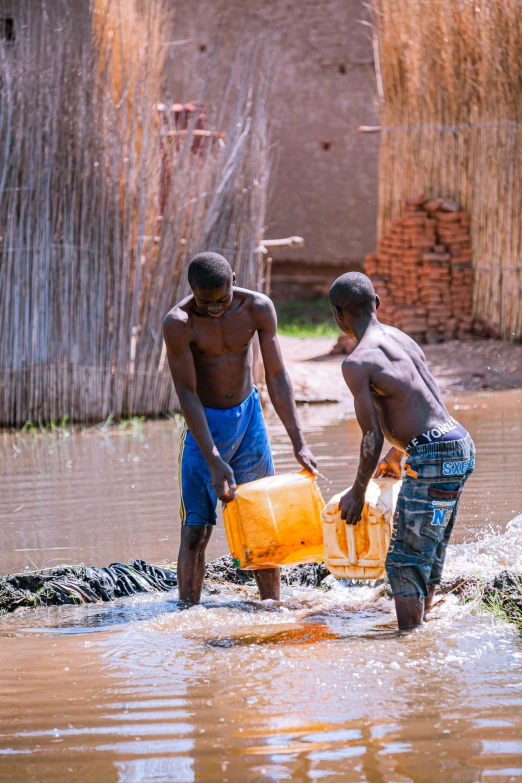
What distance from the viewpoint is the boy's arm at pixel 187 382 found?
165 inches

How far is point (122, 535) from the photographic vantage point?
551cm

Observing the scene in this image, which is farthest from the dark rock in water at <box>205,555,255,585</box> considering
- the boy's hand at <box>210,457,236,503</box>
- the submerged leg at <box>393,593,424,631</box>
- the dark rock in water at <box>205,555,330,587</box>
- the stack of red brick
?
the stack of red brick

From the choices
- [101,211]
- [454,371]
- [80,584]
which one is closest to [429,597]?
[80,584]

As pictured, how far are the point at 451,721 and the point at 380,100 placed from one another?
9.84m

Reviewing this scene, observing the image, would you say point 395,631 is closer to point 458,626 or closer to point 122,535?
point 458,626

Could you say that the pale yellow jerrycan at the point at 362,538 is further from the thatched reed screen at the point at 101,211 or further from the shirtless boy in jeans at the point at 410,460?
the thatched reed screen at the point at 101,211

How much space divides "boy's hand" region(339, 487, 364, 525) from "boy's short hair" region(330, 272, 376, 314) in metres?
0.72

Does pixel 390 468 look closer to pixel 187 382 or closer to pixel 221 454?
pixel 221 454

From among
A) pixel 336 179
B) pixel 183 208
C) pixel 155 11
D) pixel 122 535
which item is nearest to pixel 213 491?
pixel 122 535

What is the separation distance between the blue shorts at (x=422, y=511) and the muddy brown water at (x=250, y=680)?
0.74ft

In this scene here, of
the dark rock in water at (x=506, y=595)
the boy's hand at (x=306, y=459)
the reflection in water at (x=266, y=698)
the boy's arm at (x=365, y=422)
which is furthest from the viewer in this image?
the boy's hand at (x=306, y=459)

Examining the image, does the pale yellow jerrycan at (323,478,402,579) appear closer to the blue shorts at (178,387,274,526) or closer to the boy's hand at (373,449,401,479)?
the boy's hand at (373,449,401,479)

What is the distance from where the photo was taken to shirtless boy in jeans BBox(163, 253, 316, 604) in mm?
4281

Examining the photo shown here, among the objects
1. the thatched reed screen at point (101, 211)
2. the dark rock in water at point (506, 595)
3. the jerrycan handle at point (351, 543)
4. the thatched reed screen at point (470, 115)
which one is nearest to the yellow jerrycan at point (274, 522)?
the jerrycan handle at point (351, 543)
